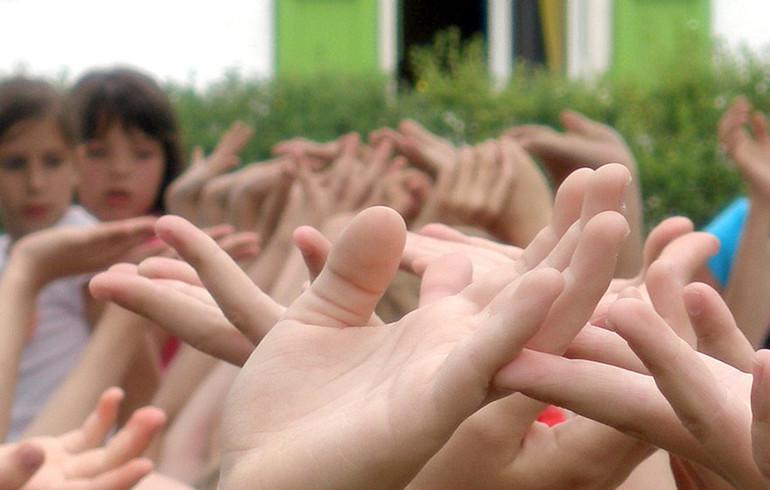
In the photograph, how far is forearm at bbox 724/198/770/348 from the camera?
5.92 ft

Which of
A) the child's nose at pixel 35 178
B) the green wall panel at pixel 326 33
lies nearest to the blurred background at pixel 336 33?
the green wall panel at pixel 326 33

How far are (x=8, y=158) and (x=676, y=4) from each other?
6.44m

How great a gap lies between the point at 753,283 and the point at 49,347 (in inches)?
55.4

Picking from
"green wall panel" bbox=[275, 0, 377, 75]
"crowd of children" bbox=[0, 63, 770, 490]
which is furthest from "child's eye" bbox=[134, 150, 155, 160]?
"green wall panel" bbox=[275, 0, 377, 75]

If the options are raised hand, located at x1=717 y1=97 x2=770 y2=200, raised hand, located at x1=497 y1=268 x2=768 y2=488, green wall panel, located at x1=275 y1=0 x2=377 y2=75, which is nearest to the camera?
raised hand, located at x1=497 y1=268 x2=768 y2=488

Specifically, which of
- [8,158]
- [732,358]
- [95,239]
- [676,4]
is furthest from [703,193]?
[732,358]

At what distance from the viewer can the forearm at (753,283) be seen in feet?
5.92

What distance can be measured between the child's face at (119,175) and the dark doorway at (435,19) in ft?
19.7

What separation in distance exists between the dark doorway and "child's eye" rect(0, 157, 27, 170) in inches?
255

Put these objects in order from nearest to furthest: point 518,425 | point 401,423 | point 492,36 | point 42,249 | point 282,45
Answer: point 401,423 → point 518,425 → point 42,249 → point 282,45 → point 492,36

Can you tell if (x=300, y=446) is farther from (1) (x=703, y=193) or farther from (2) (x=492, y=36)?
(2) (x=492, y=36)

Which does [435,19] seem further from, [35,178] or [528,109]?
[35,178]

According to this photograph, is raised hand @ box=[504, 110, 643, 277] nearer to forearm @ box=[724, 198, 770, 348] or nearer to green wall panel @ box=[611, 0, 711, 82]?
forearm @ box=[724, 198, 770, 348]

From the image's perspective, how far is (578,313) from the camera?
599mm
